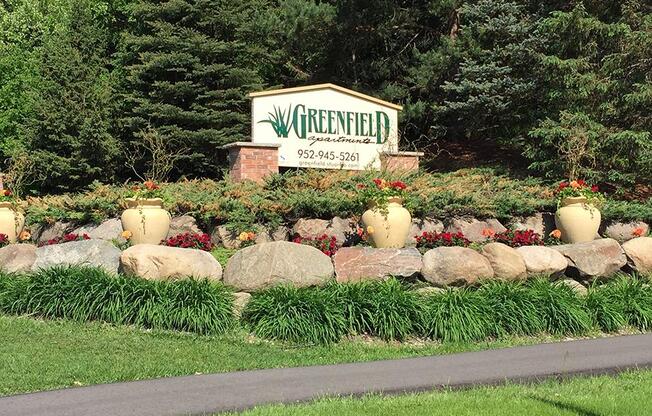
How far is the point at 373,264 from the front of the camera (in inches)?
391

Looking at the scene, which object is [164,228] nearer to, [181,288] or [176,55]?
[181,288]

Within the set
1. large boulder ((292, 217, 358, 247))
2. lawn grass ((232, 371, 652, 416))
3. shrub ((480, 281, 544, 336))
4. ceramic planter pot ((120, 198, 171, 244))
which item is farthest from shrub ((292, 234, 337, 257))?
lawn grass ((232, 371, 652, 416))

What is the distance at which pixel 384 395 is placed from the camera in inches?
237

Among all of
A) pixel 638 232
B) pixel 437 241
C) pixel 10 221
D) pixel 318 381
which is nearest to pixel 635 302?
pixel 437 241

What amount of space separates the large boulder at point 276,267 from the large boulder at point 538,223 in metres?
4.54

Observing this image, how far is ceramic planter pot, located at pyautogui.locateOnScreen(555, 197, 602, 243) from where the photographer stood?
12156 millimetres

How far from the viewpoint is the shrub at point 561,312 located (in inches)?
363

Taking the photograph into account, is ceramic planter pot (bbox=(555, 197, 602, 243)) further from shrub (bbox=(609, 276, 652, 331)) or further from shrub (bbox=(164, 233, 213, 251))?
shrub (bbox=(164, 233, 213, 251))

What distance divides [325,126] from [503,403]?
10.2m

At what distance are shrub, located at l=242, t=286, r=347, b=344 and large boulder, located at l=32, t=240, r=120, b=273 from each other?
2.55m

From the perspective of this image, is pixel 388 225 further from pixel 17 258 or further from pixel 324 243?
pixel 17 258

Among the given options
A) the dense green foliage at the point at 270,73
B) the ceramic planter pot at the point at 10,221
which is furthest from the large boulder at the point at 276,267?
the dense green foliage at the point at 270,73

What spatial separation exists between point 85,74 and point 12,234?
42.5ft

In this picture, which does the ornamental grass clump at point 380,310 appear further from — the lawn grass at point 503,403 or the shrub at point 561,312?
the lawn grass at point 503,403
